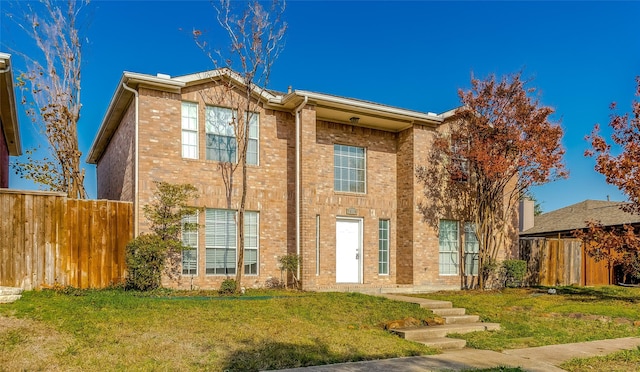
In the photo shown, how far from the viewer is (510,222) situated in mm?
17625

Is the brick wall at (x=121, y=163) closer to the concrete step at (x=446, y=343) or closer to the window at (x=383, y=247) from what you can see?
the window at (x=383, y=247)

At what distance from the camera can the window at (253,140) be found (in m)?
14.3

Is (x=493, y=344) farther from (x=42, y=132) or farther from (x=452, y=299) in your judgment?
(x=42, y=132)

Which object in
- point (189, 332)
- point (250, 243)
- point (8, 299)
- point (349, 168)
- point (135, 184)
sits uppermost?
point (349, 168)

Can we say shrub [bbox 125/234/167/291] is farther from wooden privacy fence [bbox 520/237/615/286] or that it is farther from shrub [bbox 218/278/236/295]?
wooden privacy fence [bbox 520/237/615/286]

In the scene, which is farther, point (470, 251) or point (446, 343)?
point (470, 251)

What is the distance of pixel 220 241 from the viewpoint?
44.5ft

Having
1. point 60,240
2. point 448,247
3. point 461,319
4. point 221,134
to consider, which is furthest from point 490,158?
point 60,240

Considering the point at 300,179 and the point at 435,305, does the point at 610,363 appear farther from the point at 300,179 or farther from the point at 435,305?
the point at 300,179

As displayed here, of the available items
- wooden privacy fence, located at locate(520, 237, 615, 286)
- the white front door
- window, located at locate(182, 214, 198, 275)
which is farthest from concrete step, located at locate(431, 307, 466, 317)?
wooden privacy fence, located at locate(520, 237, 615, 286)

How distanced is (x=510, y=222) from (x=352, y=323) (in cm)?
1073

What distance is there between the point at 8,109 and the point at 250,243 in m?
8.17

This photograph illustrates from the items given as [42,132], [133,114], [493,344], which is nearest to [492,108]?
[493,344]

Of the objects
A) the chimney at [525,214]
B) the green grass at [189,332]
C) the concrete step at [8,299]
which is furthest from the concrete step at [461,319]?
the chimney at [525,214]
